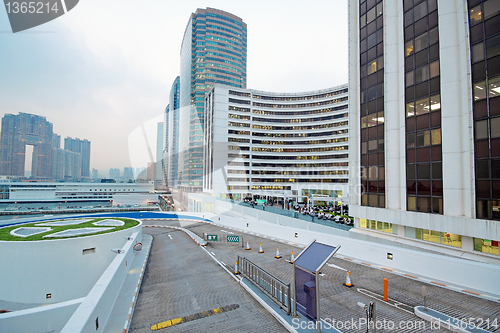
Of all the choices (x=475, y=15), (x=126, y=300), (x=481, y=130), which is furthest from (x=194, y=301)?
(x=475, y=15)

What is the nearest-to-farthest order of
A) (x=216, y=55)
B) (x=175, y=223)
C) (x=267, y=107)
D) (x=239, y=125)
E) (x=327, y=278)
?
(x=327, y=278) < (x=175, y=223) < (x=239, y=125) < (x=267, y=107) < (x=216, y=55)

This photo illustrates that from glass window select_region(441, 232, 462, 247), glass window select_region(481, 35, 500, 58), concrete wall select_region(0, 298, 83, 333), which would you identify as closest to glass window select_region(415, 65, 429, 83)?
glass window select_region(481, 35, 500, 58)

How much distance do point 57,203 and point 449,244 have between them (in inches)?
5453

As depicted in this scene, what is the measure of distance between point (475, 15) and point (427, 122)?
7.14 metres

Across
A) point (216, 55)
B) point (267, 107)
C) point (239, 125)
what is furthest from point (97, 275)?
point (216, 55)

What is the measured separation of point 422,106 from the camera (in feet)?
61.2

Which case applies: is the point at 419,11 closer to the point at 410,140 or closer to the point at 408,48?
the point at 408,48

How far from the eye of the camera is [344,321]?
7.58m

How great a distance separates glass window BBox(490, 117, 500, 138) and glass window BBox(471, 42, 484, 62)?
13.7 ft

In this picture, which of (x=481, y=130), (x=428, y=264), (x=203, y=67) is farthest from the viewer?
(x=203, y=67)

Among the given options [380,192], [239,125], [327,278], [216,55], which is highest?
[216,55]

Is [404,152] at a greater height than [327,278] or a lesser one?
greater

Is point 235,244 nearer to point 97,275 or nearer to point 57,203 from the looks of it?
point 97,275

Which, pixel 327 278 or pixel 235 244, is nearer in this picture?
pixel 327 278
